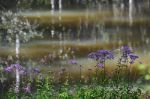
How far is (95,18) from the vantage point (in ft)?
69.8

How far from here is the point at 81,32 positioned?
18.0m

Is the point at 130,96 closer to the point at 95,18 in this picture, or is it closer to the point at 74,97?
the point at 74,97

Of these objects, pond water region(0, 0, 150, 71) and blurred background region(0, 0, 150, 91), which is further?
pond water region(0, 0, 150, 71)

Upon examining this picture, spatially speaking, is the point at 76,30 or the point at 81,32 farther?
the point at 76,30

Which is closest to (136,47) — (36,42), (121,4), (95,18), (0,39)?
(36,42)

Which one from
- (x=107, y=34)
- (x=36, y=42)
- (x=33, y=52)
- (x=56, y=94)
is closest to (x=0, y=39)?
(x=36, y=42)

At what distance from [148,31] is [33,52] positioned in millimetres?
6166

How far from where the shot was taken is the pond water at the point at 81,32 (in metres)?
13.5

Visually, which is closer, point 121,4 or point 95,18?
point 95,18

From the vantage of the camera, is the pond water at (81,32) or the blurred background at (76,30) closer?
the blurred background at (76,30)

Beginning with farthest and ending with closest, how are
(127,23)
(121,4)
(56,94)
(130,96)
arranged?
(121,4) < (127,23) < (56,94) < (130,96)

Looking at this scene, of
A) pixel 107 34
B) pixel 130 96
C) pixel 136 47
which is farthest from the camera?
pixel 107 34

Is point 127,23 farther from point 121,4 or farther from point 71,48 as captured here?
point 121,4

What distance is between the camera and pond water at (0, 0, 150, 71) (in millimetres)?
13508
